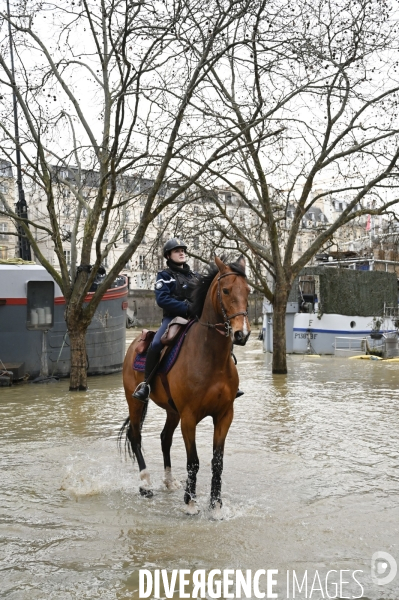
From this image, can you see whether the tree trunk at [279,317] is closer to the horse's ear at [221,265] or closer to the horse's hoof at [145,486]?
the horse's hoof at [145,486]

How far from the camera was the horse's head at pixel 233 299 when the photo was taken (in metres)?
5.30

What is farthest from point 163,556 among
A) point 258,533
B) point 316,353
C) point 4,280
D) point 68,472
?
point 316,353

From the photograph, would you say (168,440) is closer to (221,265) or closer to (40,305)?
(221,265)

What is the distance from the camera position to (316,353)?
30.8 metres

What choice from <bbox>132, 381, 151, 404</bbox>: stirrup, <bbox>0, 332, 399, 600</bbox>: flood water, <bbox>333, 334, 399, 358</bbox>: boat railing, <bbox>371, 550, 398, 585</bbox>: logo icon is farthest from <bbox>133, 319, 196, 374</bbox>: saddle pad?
<bbox>333, 334, 399, 358</bbox>: boat railing

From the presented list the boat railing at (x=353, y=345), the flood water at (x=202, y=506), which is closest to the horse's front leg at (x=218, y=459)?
the flood water at (x=202, y=506)

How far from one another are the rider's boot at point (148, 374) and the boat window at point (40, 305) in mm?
12716

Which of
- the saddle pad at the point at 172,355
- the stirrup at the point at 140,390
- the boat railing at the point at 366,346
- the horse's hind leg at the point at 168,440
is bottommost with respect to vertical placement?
the boat railing at the point at 366,346

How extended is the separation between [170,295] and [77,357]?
9.49 m

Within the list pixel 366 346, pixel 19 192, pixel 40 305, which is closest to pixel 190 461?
pixel 40 305

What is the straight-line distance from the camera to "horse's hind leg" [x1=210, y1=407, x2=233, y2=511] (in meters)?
5.76

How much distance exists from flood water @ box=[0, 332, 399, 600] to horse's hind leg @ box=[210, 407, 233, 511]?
0.15m

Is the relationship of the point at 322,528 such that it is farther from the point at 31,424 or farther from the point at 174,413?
the point at 31,424

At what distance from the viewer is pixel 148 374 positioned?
21.8 feet
